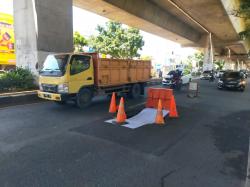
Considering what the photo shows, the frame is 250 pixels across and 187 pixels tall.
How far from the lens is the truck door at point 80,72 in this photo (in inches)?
366

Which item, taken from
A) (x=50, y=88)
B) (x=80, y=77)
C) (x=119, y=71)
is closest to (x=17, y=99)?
(x=50, y=88)

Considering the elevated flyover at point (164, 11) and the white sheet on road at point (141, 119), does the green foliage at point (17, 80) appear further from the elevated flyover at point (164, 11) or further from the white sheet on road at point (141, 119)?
the elevated flyover at point (164, 11)

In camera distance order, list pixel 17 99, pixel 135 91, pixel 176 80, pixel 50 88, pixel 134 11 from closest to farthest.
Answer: pixel 50 88 → pixel 17 99 → pixel 135 91 → pixel 176 80 → pixel 134 11

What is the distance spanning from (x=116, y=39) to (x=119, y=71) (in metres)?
20.5

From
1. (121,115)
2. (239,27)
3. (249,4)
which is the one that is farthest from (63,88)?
(239,27)

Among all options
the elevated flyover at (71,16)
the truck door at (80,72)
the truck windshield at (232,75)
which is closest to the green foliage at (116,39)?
the elevated flyover at (71,16)

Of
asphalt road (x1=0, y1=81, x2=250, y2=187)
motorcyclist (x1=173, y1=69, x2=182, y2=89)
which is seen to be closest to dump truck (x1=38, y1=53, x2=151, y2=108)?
asphalt road (x1=0, y1=81, x2=250, y2=187)

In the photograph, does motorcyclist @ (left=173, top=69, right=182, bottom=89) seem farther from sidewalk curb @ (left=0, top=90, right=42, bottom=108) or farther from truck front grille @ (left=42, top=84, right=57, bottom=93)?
truck front grille @ (left=42, top=84, right=57, bottom=93)

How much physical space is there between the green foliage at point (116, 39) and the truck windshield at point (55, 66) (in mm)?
21927

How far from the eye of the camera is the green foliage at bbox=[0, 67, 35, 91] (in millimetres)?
11891

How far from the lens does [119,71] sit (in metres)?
11.8

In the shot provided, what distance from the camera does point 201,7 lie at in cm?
2106

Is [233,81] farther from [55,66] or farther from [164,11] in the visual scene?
[55,66]

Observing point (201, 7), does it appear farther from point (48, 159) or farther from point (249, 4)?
point (48, 159)
